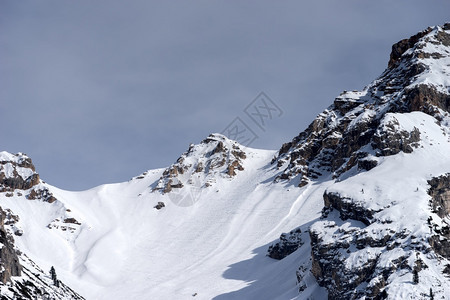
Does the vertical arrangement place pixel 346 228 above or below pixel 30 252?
below

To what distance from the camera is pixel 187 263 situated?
164 m

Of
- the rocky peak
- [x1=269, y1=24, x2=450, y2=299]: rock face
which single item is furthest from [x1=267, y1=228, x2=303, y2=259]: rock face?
the rocky peak

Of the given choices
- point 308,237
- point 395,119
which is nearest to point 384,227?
point 308,237

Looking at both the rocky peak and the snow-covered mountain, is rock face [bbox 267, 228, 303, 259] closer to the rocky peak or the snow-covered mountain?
the snow-covered mountain

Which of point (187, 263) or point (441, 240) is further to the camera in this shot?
point (187, 263)

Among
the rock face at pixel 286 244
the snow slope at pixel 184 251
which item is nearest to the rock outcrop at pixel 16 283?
the snow slope at pixel 184 251

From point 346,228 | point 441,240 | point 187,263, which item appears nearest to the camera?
point 441,240

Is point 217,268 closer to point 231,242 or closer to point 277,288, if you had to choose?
point 231,242

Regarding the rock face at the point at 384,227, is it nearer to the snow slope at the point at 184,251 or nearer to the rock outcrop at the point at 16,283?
the snow slope at the point at 184,251

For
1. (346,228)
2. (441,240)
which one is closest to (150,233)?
(346,228)

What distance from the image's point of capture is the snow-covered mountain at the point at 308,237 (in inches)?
4038

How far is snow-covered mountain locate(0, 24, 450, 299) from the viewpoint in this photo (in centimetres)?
10256

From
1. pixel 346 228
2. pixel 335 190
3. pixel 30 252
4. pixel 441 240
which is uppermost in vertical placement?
pixel 30 252

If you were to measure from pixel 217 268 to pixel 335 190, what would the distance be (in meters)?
45.5
